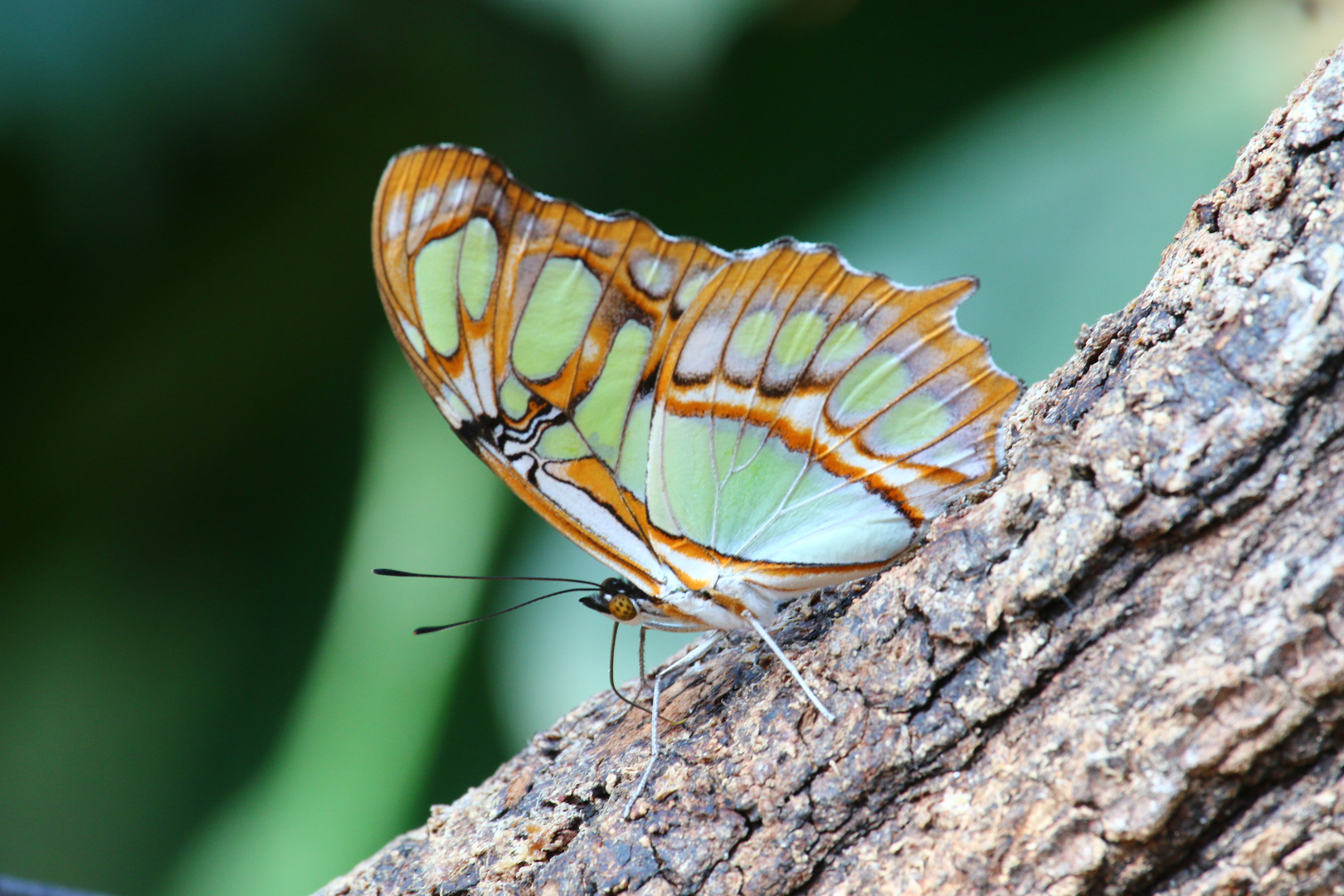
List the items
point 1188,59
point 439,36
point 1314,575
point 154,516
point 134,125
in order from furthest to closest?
point 154,516 < point 439,36 < point 134,125 < point 1188,59 < point 1314,575

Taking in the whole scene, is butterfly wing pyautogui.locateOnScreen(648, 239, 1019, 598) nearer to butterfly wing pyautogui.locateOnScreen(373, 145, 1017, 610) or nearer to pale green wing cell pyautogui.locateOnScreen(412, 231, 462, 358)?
butterfly wing pyautogui.locateOnScreen(373, 145, 1017, 610)

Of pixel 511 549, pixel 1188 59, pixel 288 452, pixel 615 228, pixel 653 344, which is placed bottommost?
pixel 653 344

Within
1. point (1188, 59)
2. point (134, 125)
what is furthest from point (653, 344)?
point (134, 125)

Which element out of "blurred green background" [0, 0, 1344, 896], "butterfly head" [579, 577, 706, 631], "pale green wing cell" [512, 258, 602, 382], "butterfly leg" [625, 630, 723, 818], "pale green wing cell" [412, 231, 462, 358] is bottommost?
"butterfly leg" [625, 630, 723, 818]

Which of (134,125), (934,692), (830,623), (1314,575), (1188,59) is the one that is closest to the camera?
(1314,575)

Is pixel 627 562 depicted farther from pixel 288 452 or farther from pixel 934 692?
pixel 288 452

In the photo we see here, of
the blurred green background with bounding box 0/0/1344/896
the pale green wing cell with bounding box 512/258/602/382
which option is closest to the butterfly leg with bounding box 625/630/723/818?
the pale green wing cell with bounding box 512/258/602/382

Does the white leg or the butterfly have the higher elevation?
the butterfly

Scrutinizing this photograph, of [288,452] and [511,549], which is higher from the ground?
[288,452]
